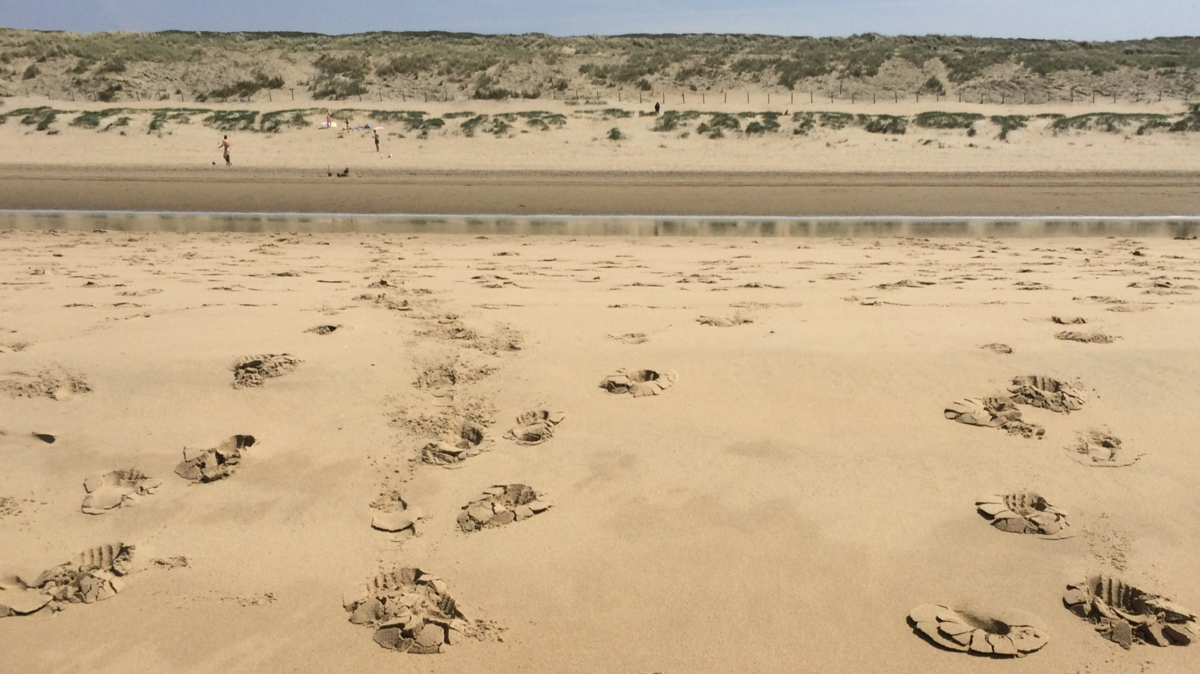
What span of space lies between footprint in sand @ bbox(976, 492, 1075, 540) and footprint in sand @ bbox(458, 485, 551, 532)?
1.68m

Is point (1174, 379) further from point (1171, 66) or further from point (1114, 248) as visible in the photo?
point (1171, 66)

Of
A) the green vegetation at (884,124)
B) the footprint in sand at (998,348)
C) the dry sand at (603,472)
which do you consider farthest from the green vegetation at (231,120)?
the footprint in sand at (998,348)

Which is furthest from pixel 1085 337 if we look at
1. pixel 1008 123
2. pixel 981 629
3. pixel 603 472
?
pixel 1008 123

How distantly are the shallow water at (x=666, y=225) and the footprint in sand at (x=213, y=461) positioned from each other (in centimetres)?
603

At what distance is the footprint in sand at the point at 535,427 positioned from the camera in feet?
12.2

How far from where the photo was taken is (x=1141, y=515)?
123 inches

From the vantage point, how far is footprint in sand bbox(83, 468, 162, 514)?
3.28m

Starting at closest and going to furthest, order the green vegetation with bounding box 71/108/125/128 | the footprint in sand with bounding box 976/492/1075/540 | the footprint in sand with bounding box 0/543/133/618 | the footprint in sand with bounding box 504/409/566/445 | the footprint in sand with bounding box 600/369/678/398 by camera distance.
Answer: the footprint in sand with bounding box 0/543/133/618 → the footprint in sand with bounding box 976/492/1075/540 → the footprint in sand with bounding box 504/409/566/445 → the footprint in sand with bounding box 600/369/678/398 → the green vegetation with bounding box 71/108/125/128

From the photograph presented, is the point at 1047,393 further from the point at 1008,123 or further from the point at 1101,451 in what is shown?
the point at 1008,123

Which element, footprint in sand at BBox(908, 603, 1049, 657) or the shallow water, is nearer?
footprint in sand at BBox(908, 603, 1049, 657)

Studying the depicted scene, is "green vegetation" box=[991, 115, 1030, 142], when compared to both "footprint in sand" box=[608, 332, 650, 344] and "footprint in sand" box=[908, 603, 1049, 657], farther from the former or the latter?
"footprint in sand" box=[908, 603, 1049, 657]

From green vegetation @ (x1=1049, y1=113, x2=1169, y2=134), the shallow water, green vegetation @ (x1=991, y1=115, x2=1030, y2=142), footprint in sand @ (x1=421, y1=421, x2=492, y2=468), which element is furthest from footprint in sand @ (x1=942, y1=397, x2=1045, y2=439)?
green vegetation @ (x1=1049, y1=113, x2=1169, y2=134)

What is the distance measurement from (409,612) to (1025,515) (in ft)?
7.46

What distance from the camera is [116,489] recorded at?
3.40m
